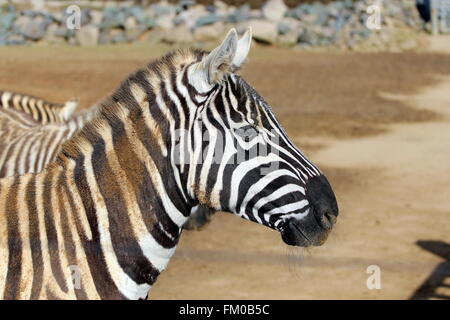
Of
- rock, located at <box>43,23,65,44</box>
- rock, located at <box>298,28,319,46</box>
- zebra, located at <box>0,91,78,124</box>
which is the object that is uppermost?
zebra, located at <box>0,91,78,124</box>

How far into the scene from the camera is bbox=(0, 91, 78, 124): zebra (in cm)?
1087

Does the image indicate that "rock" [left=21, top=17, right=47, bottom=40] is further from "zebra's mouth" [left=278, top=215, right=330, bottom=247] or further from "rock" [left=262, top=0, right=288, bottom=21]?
"zebra's mouth" [left=278, top=215, right=330, bottom=247]

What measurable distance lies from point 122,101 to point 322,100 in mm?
15313

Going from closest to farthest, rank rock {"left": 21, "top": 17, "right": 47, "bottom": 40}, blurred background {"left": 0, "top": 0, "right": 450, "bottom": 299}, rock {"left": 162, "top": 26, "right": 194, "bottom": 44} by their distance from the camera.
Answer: blurred background {"left": 0, "top": 0, "right": 450, "bottom": 299} → rock {"left": 162, "top": 26, "right": 194, "bottom": 44} → rock {"left": 21, "top": 17, "right": 47, "bottom": 40}

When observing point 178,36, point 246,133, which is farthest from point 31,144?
point 178,36

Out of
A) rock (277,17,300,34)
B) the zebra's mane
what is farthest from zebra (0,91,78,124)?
rock (277,17,300,34)

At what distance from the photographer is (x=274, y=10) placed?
2777 cm

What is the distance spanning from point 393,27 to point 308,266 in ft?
61.3
